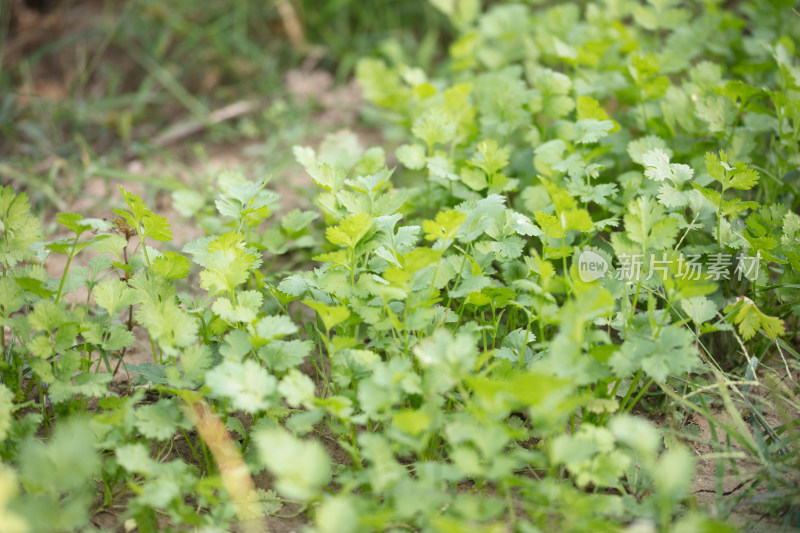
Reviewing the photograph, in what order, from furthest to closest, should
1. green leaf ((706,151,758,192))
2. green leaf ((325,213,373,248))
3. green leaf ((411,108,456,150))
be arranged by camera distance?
green leaf ((411,108,456,150)) < green leaf ((706,151,758,192)) < green leaf ((325,213,373,248))

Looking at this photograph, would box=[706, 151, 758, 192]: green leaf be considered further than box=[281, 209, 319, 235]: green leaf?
No

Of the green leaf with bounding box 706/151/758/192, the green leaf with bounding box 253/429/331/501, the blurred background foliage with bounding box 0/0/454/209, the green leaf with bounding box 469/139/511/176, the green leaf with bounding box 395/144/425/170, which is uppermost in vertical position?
the green leaf with bounding box 706/151/758/192

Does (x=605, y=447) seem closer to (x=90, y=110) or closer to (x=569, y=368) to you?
(x=569, y=368)

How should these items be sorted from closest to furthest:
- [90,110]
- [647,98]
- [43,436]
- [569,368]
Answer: [569,368] < [43,436] < [647,98] < [90,110]

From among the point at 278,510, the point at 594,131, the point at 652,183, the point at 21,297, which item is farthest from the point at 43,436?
the point at 652,183

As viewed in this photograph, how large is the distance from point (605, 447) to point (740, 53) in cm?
216

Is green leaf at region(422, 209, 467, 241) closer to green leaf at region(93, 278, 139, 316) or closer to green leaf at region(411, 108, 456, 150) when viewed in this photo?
green leaf at region(411, 108, 456, 150)

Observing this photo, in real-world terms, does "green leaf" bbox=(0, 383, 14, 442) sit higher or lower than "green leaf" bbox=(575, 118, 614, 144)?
lower

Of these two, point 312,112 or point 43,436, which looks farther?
point 312,112

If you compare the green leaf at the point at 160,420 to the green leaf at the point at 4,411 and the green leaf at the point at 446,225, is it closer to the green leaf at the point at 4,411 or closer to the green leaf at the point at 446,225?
the green leaf at the point at 4,411

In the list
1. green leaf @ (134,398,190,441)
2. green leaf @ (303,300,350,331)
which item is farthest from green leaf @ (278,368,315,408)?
green leaf @ (134,398,190,441)

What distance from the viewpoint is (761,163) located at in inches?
89.8

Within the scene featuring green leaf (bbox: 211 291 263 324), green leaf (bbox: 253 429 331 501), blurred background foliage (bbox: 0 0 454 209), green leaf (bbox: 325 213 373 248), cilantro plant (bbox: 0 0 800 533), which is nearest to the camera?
green leaf (bbox: 253 429 331 501)

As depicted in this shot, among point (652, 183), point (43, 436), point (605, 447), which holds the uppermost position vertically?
point (652, 183)
